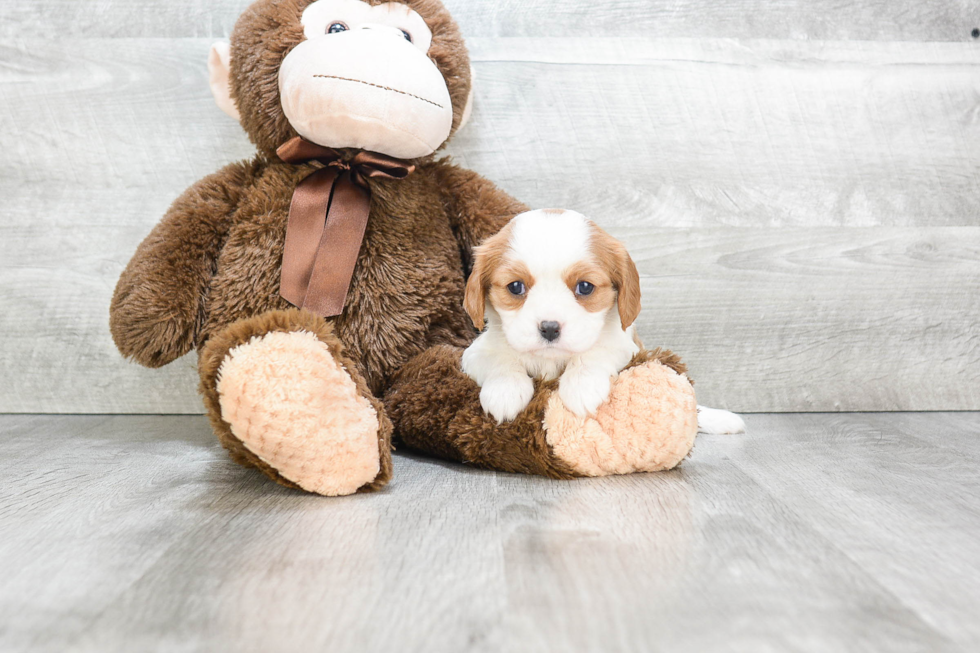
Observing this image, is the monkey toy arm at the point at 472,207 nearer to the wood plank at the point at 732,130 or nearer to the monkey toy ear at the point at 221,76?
the wood plank at the point at 732,130

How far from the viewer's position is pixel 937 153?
4.48 ft

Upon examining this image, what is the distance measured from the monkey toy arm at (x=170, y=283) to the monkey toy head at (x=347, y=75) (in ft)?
0.46

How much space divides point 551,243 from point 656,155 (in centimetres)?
58

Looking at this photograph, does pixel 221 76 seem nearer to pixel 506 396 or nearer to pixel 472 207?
pixel 472 207

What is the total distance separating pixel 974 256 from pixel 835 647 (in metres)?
1.15

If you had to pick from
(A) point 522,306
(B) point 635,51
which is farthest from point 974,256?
(A) point 522,306

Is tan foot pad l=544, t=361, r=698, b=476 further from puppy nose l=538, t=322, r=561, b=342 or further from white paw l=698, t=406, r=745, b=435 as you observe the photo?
white paw l=698, t=406, r=745, b=435

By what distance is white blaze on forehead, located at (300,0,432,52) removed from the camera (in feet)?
3.45

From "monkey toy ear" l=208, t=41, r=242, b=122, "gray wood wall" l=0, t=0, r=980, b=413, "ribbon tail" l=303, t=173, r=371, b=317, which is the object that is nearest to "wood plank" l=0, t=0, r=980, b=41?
"gray wood wall" l=0, t=0, r=980, b=413

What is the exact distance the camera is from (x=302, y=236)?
1041 millimetres

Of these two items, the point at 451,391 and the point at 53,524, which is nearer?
the point at 53,524

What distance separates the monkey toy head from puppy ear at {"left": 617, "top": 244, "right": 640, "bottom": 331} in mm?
335

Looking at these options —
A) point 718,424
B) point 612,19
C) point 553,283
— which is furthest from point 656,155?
point 553,283

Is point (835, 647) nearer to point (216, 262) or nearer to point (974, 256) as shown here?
point (216, 262)
